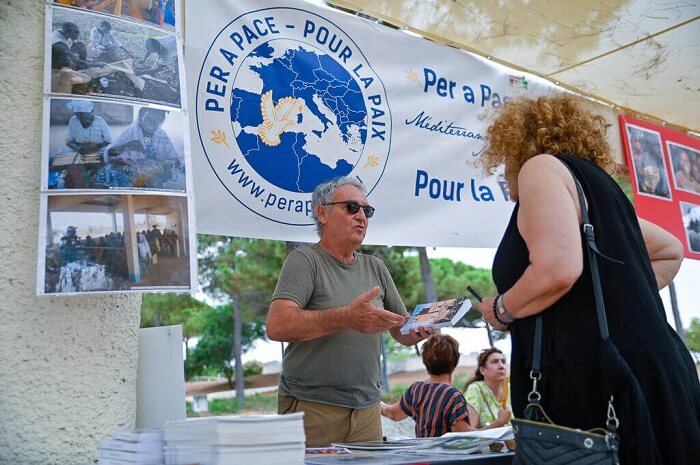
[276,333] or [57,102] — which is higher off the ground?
[57,102]

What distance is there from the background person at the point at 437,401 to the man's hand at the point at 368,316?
143 cm

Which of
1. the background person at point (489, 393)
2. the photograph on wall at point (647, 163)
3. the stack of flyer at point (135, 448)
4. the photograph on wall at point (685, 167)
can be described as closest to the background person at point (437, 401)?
the background person at point (489, 393)

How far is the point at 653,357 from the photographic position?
1545 mm

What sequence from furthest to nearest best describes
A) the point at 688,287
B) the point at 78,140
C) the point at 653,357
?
the point at 688,287 → the point at 78,140 → the point at 653,357

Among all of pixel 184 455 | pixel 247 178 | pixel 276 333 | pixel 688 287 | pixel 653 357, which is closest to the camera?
pixel 184 455

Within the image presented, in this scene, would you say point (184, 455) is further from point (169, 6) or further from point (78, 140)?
point (169, 6)

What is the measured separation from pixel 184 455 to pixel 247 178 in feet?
5.45

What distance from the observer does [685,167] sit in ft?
16.1

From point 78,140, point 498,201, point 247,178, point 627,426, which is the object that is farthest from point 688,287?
point 78,140

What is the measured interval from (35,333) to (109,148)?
0.52 metres

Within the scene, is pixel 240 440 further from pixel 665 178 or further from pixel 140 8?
pixel 665 178

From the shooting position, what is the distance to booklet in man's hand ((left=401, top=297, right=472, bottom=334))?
2.04 metres

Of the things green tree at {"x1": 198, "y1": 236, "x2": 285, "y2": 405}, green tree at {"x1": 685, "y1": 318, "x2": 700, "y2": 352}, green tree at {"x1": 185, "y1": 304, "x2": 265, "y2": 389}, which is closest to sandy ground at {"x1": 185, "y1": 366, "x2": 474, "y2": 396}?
green tree at {"x1": 185, "y1": 304, "x2": 265, "y2": 389}

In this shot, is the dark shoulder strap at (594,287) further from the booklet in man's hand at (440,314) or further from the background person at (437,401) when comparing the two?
the background person at (437,401)
